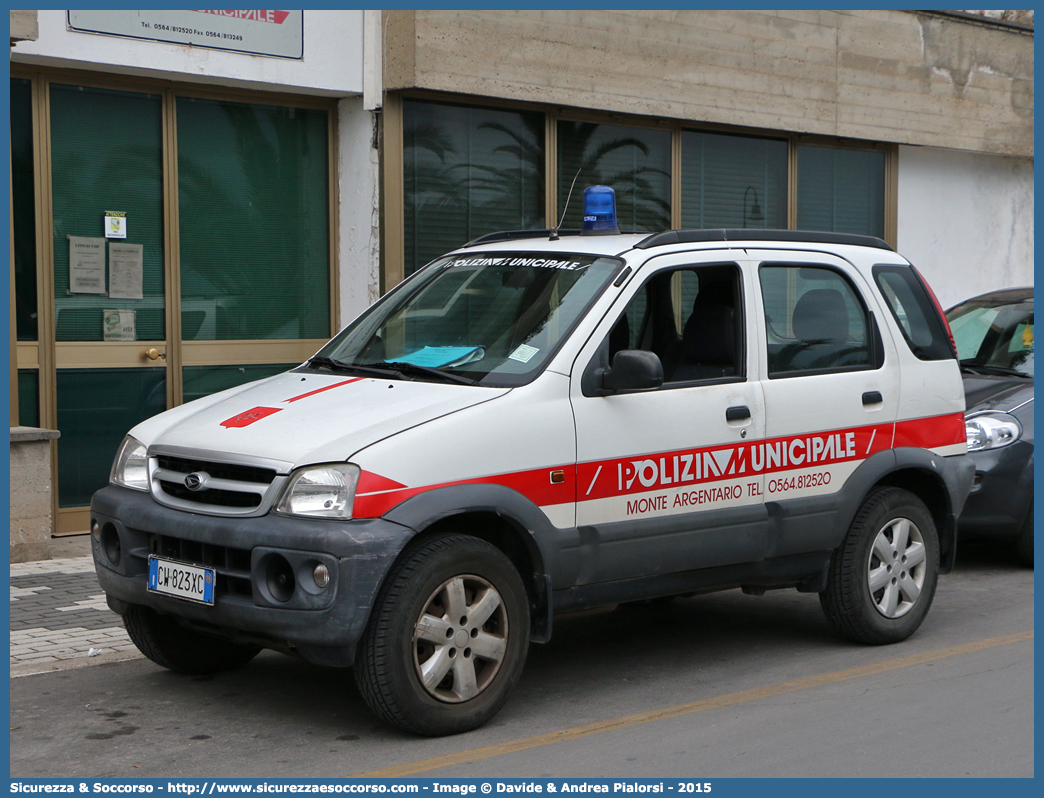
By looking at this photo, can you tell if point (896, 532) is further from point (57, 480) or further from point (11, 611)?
point (57, 480)

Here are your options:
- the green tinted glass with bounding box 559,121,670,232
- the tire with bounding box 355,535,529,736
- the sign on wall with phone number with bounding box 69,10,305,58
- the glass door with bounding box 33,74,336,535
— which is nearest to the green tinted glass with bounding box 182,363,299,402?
the glass door with bounding box 33,74,336,535

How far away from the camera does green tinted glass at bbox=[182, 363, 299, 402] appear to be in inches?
403

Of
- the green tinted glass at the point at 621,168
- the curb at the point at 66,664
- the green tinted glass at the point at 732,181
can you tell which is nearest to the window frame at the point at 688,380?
the curb at the point at 66,664

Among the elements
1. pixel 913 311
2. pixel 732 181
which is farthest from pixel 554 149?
pixel 913 311

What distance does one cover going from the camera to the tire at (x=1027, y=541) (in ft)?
28.0

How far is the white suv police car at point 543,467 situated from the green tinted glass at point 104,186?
3.97 m

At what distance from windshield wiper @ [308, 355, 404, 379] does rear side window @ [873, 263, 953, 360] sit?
2.61 meters

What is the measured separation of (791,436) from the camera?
20.1ft

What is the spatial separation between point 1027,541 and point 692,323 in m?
3.61

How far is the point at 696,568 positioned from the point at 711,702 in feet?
1.87

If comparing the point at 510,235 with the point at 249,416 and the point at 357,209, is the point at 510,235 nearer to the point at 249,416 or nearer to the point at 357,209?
the point at 249,416

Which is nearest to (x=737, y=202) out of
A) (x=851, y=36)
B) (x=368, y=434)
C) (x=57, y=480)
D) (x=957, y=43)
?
(x=851, y=36)

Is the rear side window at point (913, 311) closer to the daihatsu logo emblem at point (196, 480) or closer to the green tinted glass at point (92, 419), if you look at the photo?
the daihatsu logo emblem at point (196, 480)

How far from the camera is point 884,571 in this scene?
258 inches
